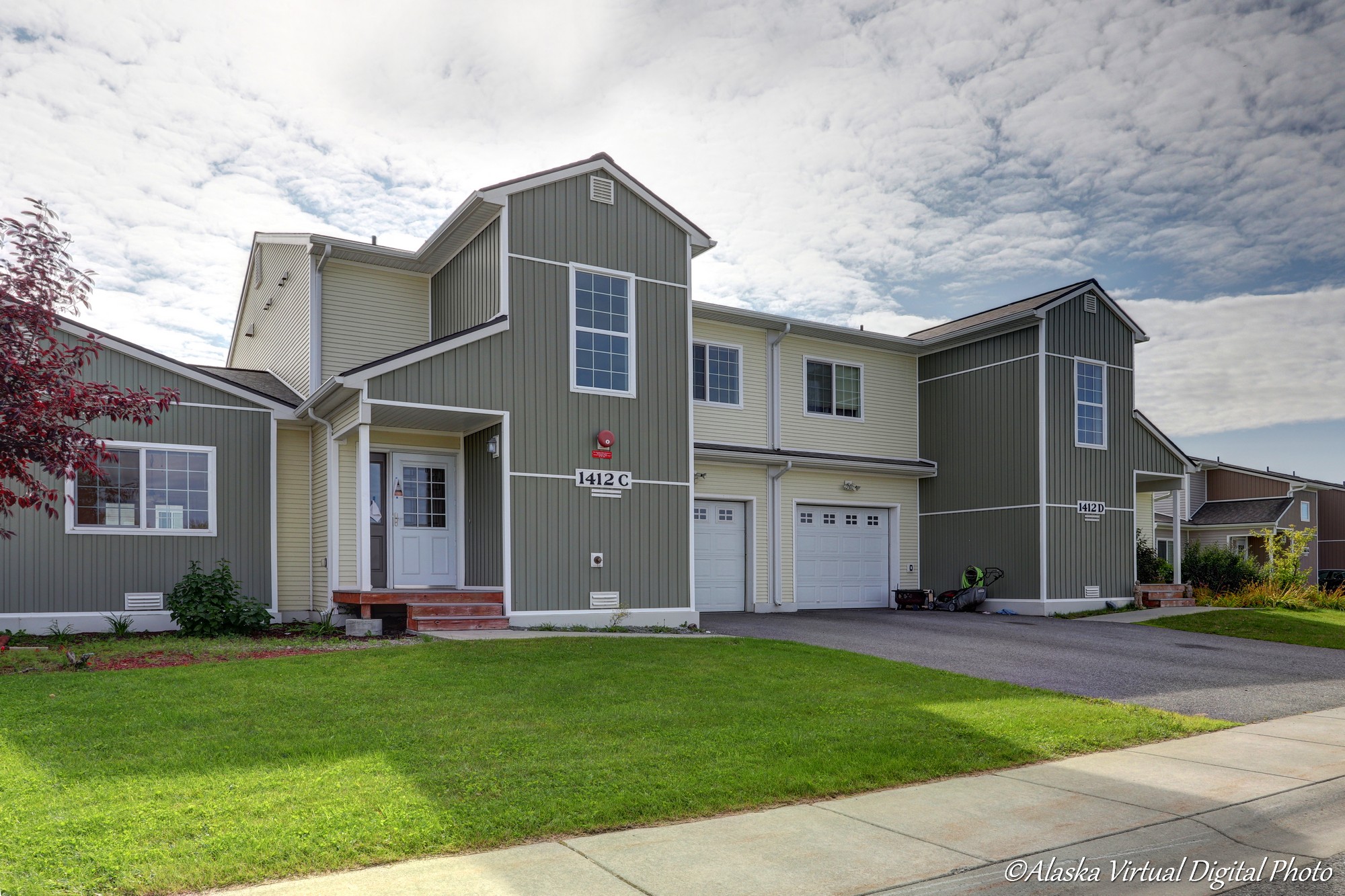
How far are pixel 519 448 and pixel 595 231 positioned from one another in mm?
3716

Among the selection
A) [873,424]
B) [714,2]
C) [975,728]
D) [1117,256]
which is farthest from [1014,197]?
[975,728]

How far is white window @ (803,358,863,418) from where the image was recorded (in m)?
20.6

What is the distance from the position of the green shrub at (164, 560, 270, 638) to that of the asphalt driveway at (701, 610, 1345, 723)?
Result: 6834mm

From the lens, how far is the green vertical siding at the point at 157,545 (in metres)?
13.1

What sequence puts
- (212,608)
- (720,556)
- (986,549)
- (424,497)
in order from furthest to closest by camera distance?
(986,549), (720,556), (424,497), (212,608)

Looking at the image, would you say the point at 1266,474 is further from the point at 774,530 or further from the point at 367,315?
the point at 367,315

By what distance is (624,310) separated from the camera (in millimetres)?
15289

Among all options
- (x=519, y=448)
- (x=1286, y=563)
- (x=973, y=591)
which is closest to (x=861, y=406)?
(x=973, y=591)

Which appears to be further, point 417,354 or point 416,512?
point 416,512

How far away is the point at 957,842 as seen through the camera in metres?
5.17

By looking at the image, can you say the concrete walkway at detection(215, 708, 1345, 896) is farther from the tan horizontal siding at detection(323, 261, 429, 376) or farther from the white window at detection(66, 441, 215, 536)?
the tan horizontal siding at detection(323, 261, 429, 376)

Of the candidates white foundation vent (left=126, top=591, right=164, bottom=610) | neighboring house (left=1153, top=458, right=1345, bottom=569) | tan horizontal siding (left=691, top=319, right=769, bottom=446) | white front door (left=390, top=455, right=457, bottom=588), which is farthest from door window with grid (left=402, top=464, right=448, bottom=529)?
neighboring house (left=1153, top=458, right=1345, bottom=569)

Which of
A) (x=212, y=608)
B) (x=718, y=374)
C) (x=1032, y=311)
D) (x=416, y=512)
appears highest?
(x=1032, y=311)

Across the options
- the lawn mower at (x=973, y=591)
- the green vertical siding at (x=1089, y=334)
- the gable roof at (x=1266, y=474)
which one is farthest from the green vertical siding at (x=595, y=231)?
the gable roof at (x=1266, y=474)
